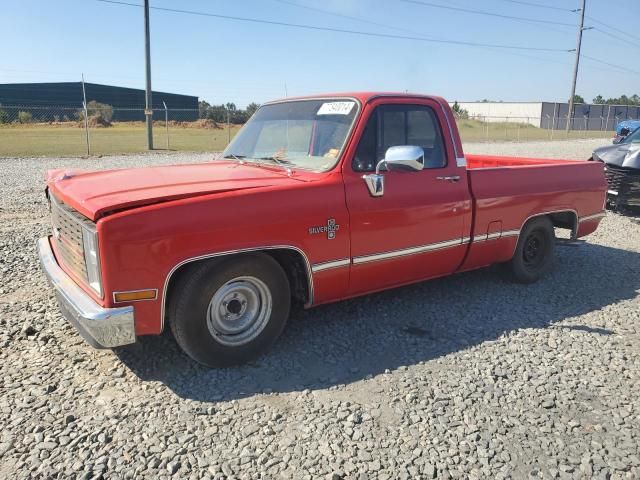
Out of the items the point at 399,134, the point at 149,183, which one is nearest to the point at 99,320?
the point at 149,183

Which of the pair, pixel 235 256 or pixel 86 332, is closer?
pixel 86 332

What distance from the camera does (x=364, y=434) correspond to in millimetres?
3023

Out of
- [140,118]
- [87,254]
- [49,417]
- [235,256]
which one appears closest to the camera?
[49,417]

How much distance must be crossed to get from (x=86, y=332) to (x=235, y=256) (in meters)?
1.02

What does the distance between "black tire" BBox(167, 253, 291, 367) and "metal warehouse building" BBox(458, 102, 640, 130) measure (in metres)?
56.6

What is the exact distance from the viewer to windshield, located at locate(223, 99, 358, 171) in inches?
165

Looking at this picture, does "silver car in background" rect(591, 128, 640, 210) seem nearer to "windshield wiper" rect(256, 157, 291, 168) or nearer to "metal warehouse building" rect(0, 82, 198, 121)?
"windshield wiper" rect(256, 157, 291, 168)

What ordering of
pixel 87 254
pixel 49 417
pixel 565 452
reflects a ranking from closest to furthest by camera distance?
pixel 565 452 → pixel 49 417 → pixel 87 254

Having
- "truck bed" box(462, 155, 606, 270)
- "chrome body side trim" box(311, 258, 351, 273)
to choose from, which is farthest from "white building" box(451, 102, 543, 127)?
"chrome body side trim" box(311, 258, 351, 273)

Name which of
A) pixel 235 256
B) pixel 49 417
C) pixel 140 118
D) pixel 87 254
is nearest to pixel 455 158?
pixel 235 256

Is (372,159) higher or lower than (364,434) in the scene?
higher

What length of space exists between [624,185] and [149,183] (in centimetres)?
848

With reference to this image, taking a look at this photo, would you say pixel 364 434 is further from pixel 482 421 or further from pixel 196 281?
pixel 196 281

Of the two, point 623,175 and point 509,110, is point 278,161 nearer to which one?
point 623,175
